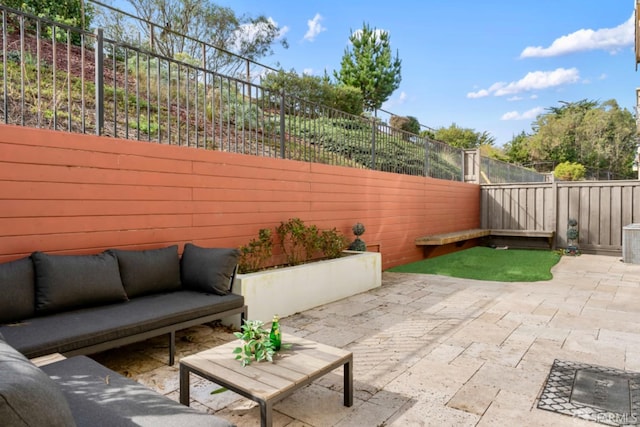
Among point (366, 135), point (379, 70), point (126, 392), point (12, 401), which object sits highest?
point (379, 70)

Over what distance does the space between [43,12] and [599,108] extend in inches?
1340

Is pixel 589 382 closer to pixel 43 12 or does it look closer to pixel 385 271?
pixel 385 271

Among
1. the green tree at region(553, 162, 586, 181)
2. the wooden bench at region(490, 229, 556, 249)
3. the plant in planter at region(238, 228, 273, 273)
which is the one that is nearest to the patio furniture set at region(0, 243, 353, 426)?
the plant in planter at region(238, 228, 273, 273)

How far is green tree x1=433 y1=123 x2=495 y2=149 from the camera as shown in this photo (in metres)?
27.7

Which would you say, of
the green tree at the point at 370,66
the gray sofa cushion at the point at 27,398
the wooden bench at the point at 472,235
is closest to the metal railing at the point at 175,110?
the wooden bench at the point at 472,235

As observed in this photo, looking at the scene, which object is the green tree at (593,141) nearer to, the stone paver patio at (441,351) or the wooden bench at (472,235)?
the wooden bench at (472,235)

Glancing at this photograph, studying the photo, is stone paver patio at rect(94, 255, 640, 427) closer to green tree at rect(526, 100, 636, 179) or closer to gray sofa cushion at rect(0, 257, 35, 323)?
gray sofa cushion at rect(0, 257, 35, 323)

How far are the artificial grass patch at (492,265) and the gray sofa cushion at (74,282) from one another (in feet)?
15.6

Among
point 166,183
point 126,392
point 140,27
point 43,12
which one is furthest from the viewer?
point 140,27

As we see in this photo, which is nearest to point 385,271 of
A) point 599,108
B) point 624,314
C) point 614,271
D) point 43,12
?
point 624,314

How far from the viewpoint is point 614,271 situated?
6379 millimetres

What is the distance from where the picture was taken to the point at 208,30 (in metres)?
11.9

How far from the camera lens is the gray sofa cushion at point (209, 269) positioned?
3166mm

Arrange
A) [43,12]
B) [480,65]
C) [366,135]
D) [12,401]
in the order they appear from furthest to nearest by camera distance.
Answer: [480,65], [43,12], [366,135], [12,401]
